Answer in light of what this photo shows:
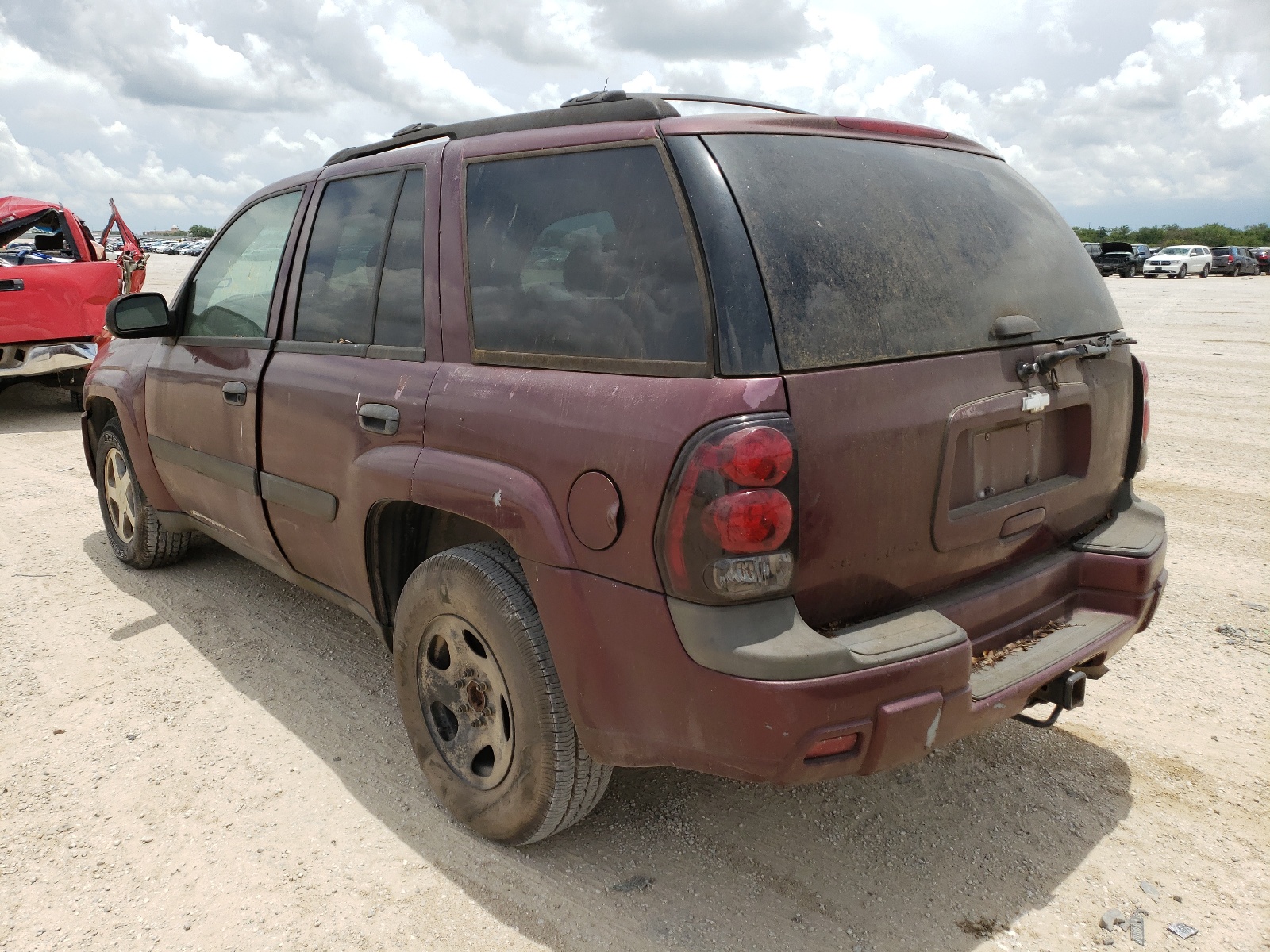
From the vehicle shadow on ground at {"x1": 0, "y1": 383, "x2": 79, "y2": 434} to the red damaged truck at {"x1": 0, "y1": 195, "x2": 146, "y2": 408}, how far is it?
0.30m

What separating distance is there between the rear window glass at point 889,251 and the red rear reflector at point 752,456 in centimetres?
19

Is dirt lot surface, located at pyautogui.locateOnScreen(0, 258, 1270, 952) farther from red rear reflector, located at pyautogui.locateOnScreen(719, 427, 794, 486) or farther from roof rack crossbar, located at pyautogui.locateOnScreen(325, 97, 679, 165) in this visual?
roof rack crossbar, located at pyautogui.locateOnScreen(325, 97, 679, 165)

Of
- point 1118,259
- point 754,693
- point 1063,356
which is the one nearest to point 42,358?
point 754,693

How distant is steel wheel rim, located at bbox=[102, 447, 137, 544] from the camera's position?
484cm

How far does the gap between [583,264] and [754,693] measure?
45.1 inches

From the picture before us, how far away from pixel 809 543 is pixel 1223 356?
13189 millimetres

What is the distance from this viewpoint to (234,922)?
2.44 meters

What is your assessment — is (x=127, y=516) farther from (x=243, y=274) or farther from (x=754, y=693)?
(x=754, y=693)

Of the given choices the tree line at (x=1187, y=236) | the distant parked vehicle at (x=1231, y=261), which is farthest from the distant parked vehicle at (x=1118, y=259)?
the tree line at (x=1187, y=236)

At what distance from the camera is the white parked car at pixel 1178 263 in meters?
38.8

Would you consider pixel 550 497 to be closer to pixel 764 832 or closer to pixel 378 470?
pixel 378 470

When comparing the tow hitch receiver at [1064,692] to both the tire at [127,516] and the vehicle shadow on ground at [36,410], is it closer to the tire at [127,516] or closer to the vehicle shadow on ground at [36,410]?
the tire at [127,516]

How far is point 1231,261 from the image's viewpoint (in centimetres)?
4194

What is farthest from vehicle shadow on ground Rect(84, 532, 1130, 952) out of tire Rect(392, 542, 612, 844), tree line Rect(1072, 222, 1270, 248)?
tree line Rect(1072, 222, 1270, 248)
